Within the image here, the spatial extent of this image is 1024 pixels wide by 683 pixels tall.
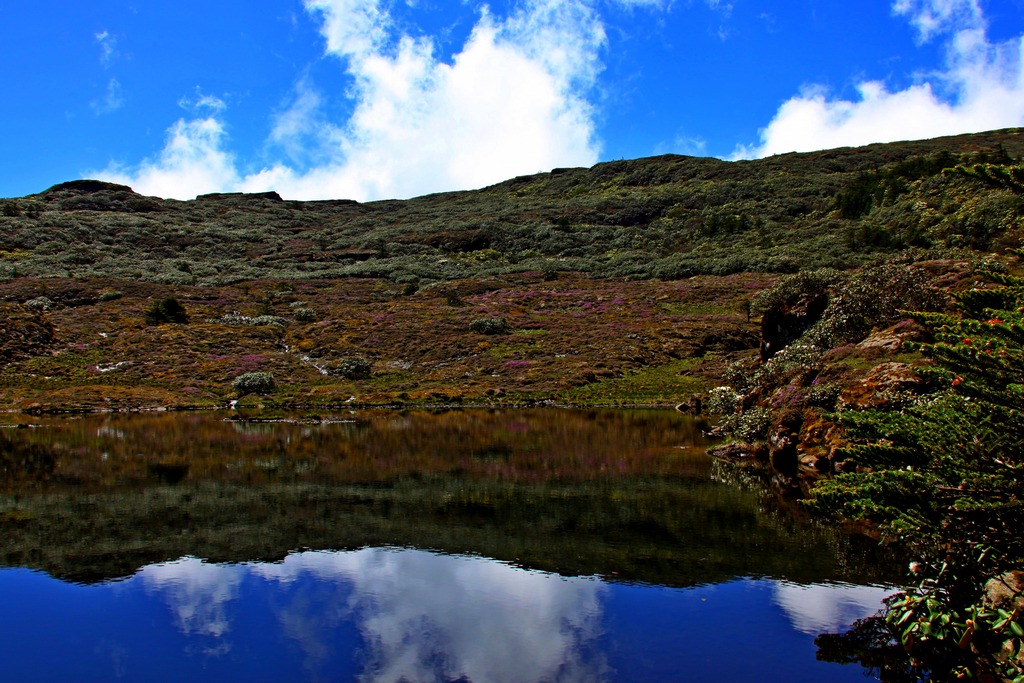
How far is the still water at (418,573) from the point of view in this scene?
382 inches

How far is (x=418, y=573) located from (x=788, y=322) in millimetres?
34163

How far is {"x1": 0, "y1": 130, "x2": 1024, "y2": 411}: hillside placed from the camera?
5125 centimetres

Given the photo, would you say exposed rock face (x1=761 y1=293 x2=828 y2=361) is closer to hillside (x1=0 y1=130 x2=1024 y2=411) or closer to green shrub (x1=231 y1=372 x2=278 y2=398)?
hillside (x1=0 y1=130 x2=1024 y2=411)


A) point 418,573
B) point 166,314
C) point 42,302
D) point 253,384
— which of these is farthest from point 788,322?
point 42,302

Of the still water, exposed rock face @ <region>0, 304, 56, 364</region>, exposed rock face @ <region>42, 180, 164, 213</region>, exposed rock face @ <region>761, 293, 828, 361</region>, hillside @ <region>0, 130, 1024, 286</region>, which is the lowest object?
the still water

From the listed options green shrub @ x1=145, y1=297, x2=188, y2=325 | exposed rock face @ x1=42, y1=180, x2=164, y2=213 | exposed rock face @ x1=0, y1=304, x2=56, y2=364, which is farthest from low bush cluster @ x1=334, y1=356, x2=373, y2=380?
exposed rock face @ x1=42, y1=180, x2=164, y2=213

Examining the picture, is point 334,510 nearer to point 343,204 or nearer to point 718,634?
point 718,634

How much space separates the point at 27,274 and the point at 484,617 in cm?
10234

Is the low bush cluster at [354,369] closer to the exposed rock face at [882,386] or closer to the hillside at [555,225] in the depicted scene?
the exposed rock face at [882,386]

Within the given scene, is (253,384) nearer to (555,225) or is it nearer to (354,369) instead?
(354,369)

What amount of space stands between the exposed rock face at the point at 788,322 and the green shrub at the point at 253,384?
35387mm

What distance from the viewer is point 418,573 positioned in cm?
1344

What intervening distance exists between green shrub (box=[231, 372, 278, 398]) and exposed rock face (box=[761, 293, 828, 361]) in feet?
116

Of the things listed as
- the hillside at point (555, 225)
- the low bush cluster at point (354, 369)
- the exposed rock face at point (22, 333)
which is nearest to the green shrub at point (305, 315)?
the low bush cluster at point (354, 369)
